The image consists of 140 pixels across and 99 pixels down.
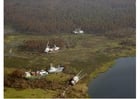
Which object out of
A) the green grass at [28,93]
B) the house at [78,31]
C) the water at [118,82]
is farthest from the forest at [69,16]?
the green grass at [28,93]

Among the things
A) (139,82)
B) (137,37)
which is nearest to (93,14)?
(137,37)

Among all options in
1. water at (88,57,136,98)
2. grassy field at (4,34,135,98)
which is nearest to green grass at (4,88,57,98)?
grassy field at (4,34,135,98)

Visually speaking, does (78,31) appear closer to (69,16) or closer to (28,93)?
(69,16)

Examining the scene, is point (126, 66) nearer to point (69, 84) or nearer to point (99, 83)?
point (99, 83)

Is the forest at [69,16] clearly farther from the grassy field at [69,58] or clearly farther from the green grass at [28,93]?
the green grass at [28,93]

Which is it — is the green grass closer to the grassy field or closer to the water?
the grassy field

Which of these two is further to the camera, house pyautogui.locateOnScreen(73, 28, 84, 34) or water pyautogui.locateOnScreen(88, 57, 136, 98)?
house pyautogui.locateOnScreen(73, 28, 84, 34)
